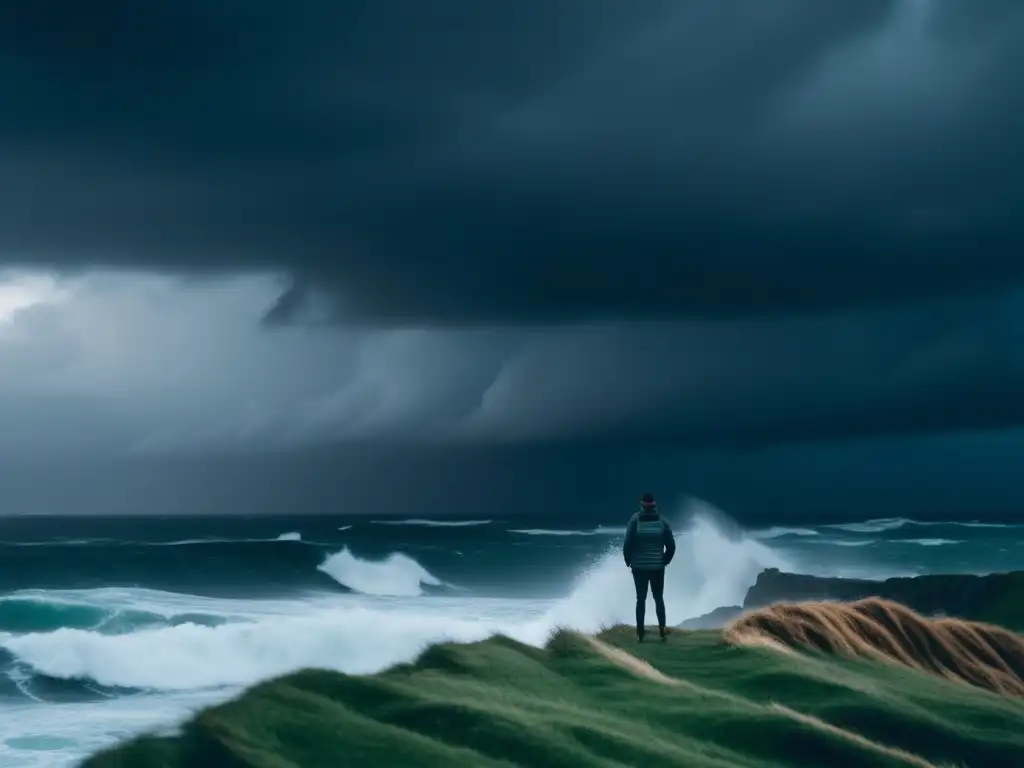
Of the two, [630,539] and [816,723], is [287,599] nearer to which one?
[630,539]

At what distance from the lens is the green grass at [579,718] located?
9227 millimetres

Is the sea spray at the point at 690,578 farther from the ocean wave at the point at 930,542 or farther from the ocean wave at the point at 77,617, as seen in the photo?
the ocean wave at the point at 930,542

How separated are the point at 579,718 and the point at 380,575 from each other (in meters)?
67.6

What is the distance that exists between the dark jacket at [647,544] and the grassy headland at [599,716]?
2.05m

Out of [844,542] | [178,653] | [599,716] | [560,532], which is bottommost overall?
[844,542]

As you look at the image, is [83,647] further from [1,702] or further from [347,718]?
[347,718]

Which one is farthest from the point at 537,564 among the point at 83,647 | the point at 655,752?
the point at 655,752

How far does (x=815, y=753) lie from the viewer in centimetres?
1021

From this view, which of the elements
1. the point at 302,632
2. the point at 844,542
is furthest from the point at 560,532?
the point at 302,632

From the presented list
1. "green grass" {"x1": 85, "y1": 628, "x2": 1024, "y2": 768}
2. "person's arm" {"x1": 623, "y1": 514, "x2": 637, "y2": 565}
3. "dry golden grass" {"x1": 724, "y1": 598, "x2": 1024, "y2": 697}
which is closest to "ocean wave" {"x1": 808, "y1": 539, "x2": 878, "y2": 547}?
"dry golden grass" {"x1": 724, "y1": 598, "x2": 1024, "y2": 697}

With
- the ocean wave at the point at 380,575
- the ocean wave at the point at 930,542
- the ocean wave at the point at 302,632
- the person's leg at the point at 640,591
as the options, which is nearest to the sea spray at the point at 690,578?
the ocean wave at the point at 302,632

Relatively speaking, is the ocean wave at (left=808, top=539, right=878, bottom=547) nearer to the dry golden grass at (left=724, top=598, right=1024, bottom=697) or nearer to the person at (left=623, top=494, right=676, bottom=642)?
the dry golden grass at (left=724, top=598, right=1024, bottom=697)

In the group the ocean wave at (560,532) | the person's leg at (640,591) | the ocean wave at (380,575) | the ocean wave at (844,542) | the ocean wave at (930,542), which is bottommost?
the ocean wave at (930,542)

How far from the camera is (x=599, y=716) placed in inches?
428
